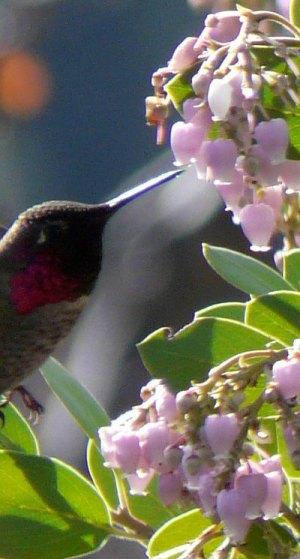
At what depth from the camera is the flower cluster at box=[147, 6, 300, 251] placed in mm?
947

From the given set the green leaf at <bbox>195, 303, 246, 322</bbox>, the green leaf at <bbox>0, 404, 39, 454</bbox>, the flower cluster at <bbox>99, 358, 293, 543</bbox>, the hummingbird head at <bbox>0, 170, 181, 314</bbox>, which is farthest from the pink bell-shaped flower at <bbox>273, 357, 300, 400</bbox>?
the hummingbird head at <bbox>0, 170, 181, 314</bbox>

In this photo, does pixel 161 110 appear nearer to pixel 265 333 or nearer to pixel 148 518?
pixel 265 333

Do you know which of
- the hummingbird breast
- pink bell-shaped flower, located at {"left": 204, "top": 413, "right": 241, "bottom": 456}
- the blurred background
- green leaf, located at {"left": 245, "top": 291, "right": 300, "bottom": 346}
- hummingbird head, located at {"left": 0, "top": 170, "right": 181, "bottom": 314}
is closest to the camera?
pink bell-shaped flower, located at {"left": 204, "top": 413, "right": 241, "bottom": 456}

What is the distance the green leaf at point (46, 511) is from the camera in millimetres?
1224

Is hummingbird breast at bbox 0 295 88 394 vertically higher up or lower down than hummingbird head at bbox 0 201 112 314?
lower down

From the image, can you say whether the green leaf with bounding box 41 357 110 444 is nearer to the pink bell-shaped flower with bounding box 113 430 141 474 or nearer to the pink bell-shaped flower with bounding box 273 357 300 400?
the pink bell-shaped flower with bounding box 113 430 141 474

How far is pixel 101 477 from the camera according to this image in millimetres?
1345

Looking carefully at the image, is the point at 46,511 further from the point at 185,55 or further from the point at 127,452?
the point at 185,55

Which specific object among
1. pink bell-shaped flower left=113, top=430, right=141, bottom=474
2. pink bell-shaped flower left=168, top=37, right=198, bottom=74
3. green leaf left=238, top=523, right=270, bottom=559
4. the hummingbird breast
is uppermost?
pink bell-shaped flower left=168, top=37, right=198, bottom=74

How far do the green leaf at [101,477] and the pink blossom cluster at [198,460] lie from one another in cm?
33

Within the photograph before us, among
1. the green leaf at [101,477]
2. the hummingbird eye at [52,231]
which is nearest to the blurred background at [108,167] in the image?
the hummingbird eye at [52,231]

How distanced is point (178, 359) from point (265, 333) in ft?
0.28

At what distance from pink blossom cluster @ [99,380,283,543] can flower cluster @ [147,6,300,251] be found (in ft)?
0.59

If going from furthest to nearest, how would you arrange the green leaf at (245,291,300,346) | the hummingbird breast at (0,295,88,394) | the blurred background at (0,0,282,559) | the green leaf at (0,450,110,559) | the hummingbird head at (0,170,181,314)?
the blurred background at (0,0,282,559) → the hummingbird breast at (0,295,88,394) → the hummingbird head at (0,170,181,314) → the green leaf at (0,450,110,559) → the green leaf at (245,291,300,346)
